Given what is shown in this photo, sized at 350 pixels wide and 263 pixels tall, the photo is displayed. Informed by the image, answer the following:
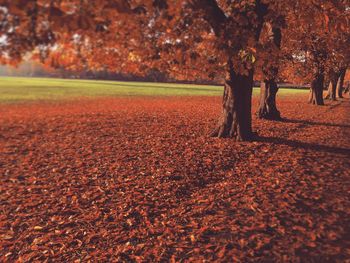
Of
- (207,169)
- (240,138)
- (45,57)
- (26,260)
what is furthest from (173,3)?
(240,138)

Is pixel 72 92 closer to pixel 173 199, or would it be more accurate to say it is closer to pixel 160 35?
pixel 160 35

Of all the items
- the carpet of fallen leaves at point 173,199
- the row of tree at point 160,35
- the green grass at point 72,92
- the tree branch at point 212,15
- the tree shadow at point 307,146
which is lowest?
the carpet of fallen leaves at point 173,199

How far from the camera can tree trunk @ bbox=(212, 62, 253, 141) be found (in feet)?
37.6

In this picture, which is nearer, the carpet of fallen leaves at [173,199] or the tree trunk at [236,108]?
the carpet of fallen leaves at [173,199]

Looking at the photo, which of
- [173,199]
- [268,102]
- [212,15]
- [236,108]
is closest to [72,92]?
[268,102]

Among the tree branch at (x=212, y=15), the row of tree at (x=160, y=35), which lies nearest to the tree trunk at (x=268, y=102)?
the row of tree at (x=160, y=35)

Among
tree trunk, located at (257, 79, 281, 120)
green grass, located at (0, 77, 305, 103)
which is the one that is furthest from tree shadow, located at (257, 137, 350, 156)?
green grass, located at (0, 77, 305, 103)

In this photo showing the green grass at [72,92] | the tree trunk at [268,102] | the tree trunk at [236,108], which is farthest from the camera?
the green grass at [72,92]

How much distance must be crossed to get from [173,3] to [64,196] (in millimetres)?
4977

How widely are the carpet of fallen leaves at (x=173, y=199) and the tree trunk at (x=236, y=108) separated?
1.68 feet

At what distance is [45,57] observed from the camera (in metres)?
4.83

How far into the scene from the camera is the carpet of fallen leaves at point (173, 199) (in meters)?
4.91

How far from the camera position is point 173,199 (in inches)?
272

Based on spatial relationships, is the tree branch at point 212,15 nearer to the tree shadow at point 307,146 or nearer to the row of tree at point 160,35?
the row of tree at point 160,35
